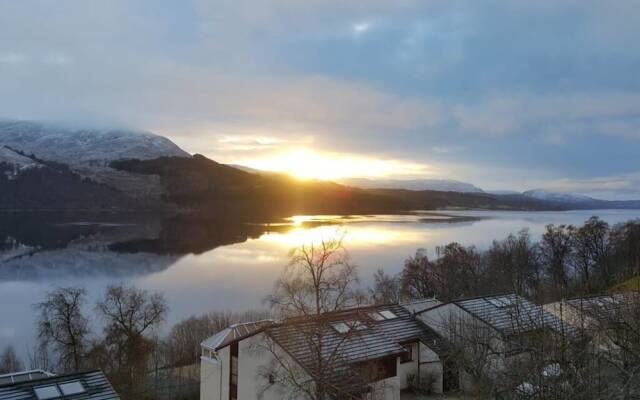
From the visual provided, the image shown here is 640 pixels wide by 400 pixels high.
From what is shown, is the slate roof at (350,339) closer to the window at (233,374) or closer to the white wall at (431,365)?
the white wall at (431,365)

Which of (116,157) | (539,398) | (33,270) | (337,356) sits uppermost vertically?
(116,157)

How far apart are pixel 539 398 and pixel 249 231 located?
266 ft

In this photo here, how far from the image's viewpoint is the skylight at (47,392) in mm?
9546

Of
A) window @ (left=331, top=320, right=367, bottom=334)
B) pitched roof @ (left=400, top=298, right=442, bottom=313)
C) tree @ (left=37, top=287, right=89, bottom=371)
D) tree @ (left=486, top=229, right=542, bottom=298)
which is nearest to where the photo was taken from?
window @ (left=331, top=320, right=367, bottom=334)

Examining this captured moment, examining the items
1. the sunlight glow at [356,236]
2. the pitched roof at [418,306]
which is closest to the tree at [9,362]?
the pitched roof at [418,306]

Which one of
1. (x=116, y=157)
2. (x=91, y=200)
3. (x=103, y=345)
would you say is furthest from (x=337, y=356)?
(x=116, y=157)

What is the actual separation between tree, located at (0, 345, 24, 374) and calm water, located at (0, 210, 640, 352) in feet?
5.77

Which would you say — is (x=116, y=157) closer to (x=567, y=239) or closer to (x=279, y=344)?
(x=567, y=239)

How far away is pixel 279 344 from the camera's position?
46.4 feet

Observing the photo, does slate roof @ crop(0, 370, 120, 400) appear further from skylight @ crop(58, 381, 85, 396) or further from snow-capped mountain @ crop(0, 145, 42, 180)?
snow-capped mountain @ crop(0, 145, 42, 180)

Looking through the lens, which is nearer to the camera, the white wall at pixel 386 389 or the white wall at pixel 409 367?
the white wall at pixel 386 389

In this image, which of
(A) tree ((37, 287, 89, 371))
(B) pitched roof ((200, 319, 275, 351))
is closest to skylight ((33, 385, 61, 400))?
(B) pitched roof ((200, 319, 275, 351))

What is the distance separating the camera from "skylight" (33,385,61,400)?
9546 millimetres

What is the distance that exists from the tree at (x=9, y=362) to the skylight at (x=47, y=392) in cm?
1292
